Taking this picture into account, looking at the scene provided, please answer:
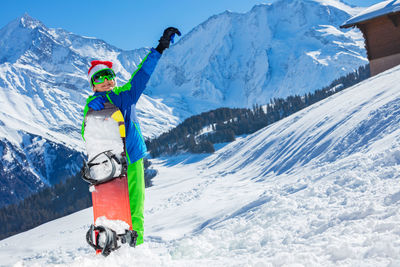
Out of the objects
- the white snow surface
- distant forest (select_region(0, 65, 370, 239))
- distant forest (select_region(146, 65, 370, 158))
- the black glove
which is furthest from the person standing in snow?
distant forest (select_region(0, 65, 370, 239))

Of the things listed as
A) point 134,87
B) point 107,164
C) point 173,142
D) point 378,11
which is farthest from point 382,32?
point 173,142

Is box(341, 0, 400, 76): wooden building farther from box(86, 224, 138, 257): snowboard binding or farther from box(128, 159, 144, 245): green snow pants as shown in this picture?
box(86, 224, 138, 257): snowboard binding

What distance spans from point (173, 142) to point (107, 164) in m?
49.4

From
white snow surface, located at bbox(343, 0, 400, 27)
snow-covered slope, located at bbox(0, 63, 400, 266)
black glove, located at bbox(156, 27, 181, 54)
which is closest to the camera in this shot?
snow-covered slope, located at bbox(0, 63, 400, 266)

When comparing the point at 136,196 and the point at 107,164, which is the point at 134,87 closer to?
the point at 107,164

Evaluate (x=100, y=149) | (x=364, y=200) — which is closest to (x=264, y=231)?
(x=364, y=200)

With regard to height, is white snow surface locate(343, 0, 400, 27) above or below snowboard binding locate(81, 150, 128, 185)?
above

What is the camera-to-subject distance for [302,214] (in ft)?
16.1

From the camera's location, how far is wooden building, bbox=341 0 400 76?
17.8 m

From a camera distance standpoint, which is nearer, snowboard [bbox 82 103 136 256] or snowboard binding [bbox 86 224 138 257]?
snowboard binding [bbox 86 224 138 257]

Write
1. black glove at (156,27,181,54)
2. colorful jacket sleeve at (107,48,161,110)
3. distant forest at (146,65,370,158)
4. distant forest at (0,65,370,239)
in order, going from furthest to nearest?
distant forest at (0,65,370,239), distant forest at (146,65,370,158), black glove at (156,27,181,54), colorful jacket sleeve at (107,48,161,110)

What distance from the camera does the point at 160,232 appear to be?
7328mm

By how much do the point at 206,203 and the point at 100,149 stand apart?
17.6 ft

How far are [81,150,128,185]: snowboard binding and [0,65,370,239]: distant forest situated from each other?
126 feet
